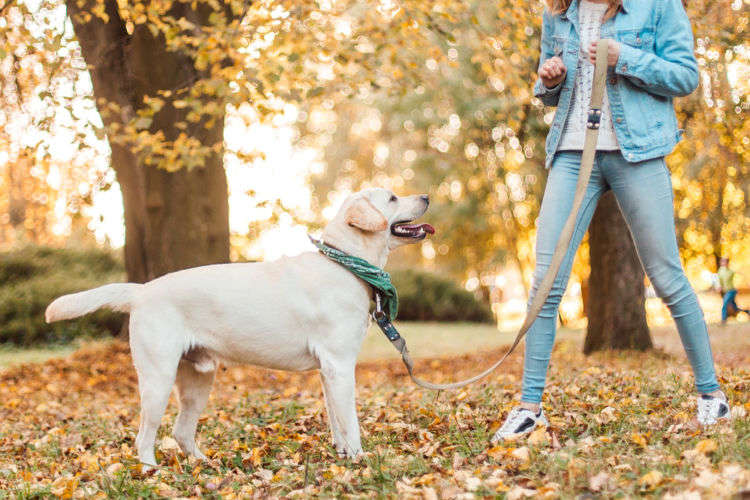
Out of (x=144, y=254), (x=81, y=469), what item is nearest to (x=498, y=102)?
(x=144, y=254)

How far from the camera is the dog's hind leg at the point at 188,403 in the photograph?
4695 millimetres

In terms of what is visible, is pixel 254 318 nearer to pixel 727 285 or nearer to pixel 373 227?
pixel 373 227

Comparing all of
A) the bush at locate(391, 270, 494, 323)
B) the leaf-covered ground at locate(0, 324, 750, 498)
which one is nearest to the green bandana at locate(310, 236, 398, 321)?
the leaf-covered ground at locate(0, 324, 750, 498)

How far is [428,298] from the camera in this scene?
68.5 ft

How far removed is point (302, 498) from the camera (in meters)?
3.40

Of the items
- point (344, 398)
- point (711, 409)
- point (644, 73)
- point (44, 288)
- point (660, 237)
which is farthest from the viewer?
point (44, 288)

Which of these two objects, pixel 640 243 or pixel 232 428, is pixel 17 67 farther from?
pixel 640 243

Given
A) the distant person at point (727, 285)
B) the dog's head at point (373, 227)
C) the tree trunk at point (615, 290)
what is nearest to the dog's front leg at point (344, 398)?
the dog's head at point (373, 227)

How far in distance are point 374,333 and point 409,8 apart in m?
9.96

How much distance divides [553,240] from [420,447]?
1427 millimetres

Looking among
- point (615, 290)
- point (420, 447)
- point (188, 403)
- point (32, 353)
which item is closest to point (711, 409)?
point (420, 447)

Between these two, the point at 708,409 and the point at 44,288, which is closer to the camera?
the point at 708,409

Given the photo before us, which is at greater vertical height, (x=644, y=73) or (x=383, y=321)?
(x=644, y=73)

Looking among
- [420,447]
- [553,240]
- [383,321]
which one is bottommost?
[420,447]
